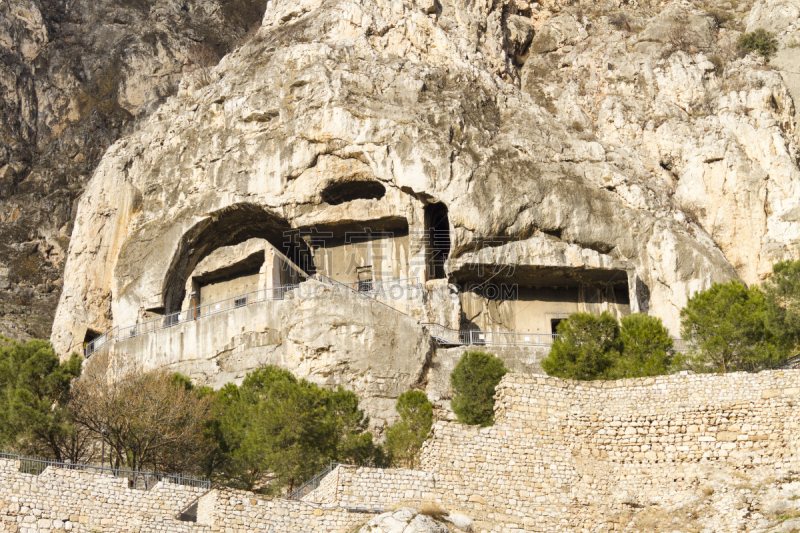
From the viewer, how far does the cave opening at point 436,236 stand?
3812 cm

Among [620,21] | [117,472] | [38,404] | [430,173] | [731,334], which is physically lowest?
[117,472]

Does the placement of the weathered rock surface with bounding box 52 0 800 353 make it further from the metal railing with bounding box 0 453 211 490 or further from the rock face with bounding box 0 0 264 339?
the metal railing with bounding box 0 453 211 490

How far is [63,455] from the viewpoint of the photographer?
26.4 metres

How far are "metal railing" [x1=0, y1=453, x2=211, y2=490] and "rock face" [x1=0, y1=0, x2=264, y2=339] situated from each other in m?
24.6

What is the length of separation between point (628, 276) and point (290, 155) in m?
13.3

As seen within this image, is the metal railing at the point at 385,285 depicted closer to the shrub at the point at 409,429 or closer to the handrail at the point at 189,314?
the handrail at the point at 189,314

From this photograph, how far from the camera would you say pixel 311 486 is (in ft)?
79.1

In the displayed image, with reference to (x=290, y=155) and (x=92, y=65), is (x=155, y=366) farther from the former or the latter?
(x=92, y=65)

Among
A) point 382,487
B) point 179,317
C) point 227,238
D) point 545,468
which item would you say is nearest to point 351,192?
point 227,238

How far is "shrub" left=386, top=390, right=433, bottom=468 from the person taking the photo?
26547mm

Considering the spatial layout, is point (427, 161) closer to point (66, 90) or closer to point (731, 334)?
point (731, 334)

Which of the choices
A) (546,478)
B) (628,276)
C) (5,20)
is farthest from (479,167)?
(5,20)

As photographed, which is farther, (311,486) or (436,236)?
(436,236)

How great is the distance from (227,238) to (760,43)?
25983mm
